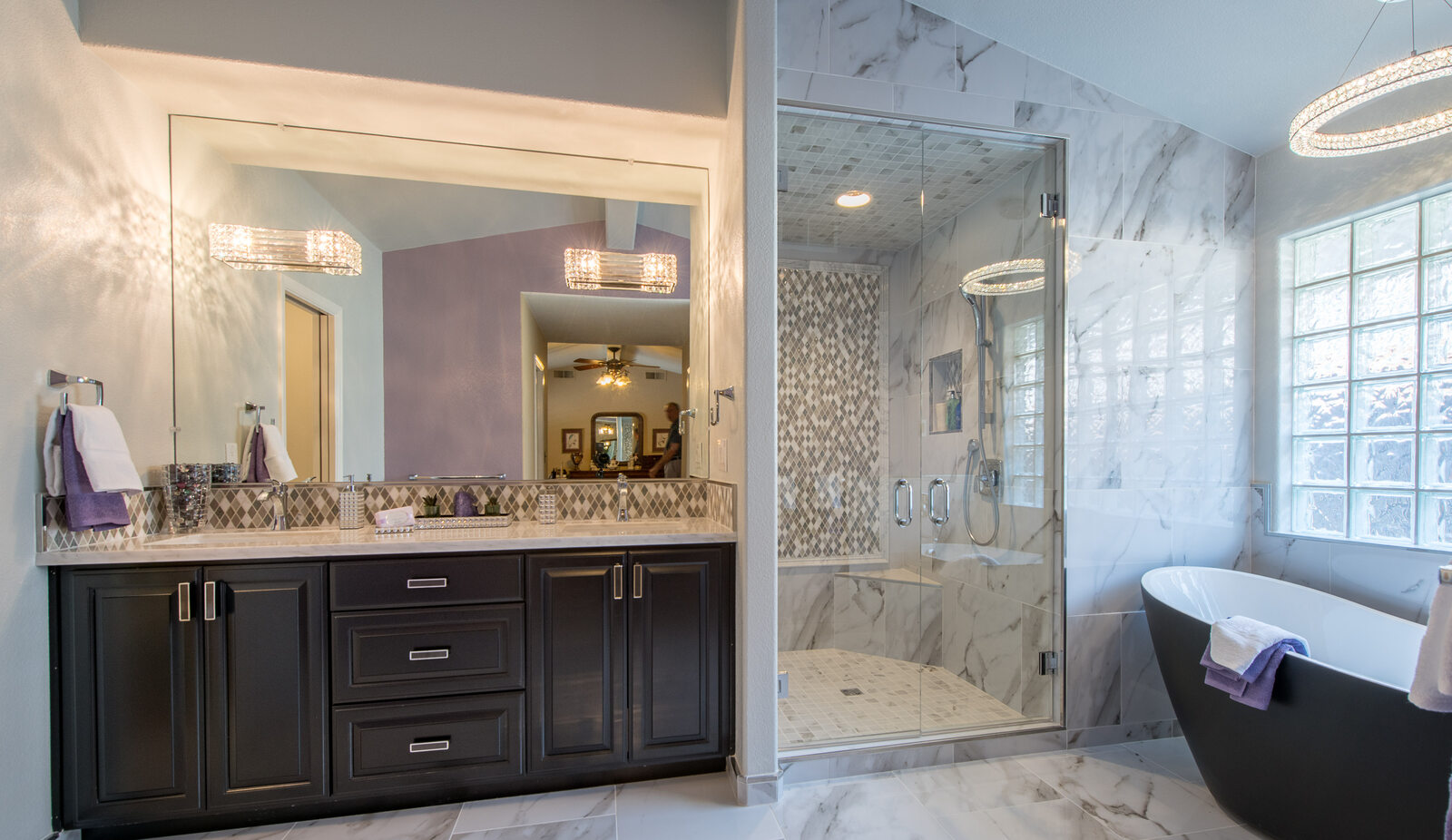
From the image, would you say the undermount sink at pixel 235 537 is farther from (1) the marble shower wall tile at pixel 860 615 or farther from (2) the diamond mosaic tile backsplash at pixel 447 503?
(1) the marble shower wall tile at pixel 860 615

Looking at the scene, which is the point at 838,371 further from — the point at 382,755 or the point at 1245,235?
the point at 382,755

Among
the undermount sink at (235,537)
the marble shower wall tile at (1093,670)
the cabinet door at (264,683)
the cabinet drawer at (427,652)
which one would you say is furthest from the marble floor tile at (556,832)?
the marble shower wall tile at (1093,670)

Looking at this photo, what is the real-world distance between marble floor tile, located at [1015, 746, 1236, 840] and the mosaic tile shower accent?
104cm

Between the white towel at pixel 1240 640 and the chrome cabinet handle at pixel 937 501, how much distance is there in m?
0.98

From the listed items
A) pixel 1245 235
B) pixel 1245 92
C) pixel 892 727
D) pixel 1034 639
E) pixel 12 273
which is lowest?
pixel 892 727

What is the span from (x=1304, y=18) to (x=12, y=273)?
4.15 meters

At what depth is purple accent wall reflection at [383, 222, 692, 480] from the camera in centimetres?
254

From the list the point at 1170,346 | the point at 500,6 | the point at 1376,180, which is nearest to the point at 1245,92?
the point at 1376,180

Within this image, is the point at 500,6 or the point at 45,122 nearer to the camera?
the point at 45,122

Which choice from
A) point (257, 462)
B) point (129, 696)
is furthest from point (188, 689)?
point (257, 462)

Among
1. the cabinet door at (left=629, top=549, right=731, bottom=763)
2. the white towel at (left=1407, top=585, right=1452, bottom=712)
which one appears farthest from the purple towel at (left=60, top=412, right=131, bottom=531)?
the white towel at (left=1407, top=585, right=1452, bottom=712)

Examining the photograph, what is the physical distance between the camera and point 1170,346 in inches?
105

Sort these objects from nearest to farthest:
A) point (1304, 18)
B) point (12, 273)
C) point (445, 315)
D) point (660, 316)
Result: 1. point (12, 273)
2. point (1304, 18)
3. point (445, 315)
4. point (660, 316)

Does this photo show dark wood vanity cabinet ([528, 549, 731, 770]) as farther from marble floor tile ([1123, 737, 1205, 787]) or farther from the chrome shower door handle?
marble floor tile ([1123, 737, 1205, 787])
